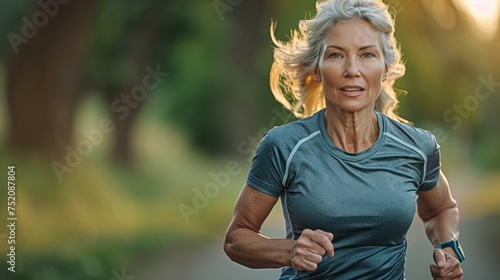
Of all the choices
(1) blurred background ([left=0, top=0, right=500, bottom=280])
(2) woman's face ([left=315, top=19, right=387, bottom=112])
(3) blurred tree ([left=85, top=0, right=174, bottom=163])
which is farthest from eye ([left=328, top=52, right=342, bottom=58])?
(3) blurred tree ([left=85, top=0, right=174, bottom=163])

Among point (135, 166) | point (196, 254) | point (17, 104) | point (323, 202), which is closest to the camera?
point (323, 202)

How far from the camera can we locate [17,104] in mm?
7590

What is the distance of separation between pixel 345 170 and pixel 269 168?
22 cm

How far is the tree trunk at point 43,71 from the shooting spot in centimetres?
738

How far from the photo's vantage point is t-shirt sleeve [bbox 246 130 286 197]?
2910 millimetres

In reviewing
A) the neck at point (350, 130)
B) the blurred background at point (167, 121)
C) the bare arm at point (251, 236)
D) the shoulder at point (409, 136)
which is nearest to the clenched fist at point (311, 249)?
the bare arm at point (251, 236)

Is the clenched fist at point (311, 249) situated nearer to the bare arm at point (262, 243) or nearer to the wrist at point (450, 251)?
the bare arm at point (262, 243)

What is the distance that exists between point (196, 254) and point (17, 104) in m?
2.55

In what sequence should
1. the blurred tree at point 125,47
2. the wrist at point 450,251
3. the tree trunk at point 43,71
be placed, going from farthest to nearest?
the blurred tree at point 125,47 → the tree trunk at point 43,71 → the wrist at point 450,251

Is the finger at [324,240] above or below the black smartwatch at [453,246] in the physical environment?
below

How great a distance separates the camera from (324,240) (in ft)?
8.73

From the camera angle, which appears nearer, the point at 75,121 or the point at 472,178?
the point at 75,121

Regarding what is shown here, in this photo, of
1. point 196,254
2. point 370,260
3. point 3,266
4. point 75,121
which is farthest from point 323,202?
point 196,254

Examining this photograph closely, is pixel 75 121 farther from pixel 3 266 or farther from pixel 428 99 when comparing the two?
pixel 428 99
